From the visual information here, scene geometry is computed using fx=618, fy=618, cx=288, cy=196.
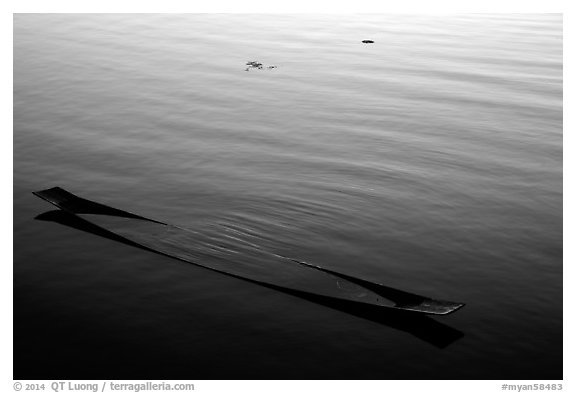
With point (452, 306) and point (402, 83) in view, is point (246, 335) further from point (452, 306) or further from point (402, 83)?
point (402, 83)

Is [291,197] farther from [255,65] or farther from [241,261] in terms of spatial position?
[255,65]

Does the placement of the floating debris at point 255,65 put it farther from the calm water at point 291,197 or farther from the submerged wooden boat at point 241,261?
the submerged wooden boat at point 241,261

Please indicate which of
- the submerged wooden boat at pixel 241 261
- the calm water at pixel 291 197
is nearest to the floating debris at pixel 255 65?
the calm water at pixel 291 197

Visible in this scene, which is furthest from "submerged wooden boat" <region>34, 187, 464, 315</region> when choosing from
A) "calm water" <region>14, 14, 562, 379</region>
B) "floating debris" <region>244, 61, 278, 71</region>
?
"floating debris" <region>244, 61, 278, 71</region>

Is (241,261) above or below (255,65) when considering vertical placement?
below

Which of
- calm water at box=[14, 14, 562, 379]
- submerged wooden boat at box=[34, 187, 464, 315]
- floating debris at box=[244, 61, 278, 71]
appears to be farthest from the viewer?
floating debris at box=[244, 61, 278, 71]

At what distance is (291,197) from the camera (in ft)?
67.5

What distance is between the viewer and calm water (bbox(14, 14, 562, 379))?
13.3m

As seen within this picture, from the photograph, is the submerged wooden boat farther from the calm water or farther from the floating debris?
the floating debris

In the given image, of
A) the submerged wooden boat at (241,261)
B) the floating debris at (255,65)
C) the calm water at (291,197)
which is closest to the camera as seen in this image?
the calm water at (291,197)

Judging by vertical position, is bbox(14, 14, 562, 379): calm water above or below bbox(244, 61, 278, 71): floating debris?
below

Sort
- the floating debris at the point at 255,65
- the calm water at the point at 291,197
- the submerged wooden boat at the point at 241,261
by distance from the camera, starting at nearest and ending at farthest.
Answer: the calm water at the point at 291,197 < the submerged wooden boat at the point at 241,261 < the floating debris at the point at 255,65

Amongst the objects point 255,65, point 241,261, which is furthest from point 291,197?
point 255,65

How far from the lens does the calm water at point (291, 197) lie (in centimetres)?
1332
